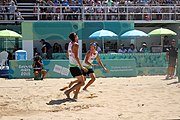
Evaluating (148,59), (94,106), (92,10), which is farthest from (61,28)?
(94,106)

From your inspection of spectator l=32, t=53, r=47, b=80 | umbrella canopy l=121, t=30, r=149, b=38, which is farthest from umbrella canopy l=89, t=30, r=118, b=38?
spectator l=32, t=53, r=47, b=80

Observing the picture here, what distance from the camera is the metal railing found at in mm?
23688

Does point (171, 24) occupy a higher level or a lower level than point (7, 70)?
higher

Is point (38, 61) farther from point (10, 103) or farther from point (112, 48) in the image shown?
point (112, 48)

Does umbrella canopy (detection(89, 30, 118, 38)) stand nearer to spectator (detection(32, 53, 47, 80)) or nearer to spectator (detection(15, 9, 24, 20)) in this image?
spectator (detection(15, 9, 24, 20))

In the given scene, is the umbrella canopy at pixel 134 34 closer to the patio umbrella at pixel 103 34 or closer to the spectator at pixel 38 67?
the patio umbrella at pixel 103 34

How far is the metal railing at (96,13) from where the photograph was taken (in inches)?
933

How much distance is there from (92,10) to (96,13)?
0.32 metres

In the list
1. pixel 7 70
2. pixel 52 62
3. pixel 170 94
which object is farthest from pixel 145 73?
pixel 170 94

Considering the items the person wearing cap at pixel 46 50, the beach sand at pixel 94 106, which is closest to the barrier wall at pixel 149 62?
the person wearing cap at pixel 46 50

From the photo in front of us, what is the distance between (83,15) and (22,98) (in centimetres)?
1474

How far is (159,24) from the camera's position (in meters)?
26.5

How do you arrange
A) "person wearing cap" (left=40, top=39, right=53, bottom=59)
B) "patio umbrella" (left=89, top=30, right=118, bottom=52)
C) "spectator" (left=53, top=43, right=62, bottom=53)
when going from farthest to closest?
"spectator" (left=53, top=43, right=62, bottom=53), "patio umbrella" (left=89, top=30, right=118, bottom=52), "person wearing cap" (left=40, top=39, right=53, bottom=59)

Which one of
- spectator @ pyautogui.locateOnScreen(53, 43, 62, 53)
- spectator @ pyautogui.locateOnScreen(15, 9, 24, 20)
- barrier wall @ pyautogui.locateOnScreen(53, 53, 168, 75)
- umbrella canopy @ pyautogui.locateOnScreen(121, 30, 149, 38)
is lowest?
barrier wall @ pyautogui.locateOnScreen(53, 53, 168, 75)
